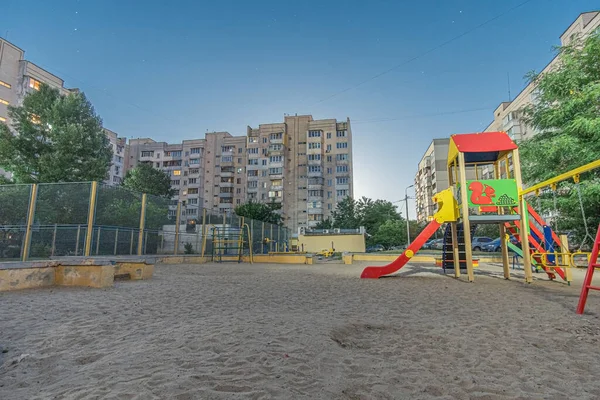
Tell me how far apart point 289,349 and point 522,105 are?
54.8 m

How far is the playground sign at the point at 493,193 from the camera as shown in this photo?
9.47 m

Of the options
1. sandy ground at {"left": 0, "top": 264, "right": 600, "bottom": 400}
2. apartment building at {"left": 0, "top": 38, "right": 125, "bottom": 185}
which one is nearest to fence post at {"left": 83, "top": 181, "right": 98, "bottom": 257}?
sandy ground at {"left": 0, "top": 264, "right": 600, "bottom": 400}

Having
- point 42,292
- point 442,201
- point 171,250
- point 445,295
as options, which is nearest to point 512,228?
point 442,201

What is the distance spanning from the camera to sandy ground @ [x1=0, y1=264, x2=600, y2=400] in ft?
7.36

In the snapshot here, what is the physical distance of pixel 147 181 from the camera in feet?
169

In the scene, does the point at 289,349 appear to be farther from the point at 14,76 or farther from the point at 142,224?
the point at 14,76

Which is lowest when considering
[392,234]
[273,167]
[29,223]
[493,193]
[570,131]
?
[29,223]

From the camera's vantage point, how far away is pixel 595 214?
15750mm

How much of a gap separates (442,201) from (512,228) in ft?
9.74

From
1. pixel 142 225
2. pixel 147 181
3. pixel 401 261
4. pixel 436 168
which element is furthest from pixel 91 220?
pixel 436 168

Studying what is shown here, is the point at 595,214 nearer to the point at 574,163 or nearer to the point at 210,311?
the point at 574,163

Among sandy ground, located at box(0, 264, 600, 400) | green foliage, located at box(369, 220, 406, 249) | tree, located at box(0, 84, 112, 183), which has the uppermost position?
tree, located at box(0, 84, 112, 183)

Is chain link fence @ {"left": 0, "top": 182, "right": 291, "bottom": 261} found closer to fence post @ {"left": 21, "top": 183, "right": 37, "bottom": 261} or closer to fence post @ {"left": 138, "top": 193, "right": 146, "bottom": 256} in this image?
fence post @ {"left": 21, "top": 183, "right": 37, "bottom": 261}

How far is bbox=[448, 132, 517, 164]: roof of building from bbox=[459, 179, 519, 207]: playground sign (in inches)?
41.9
